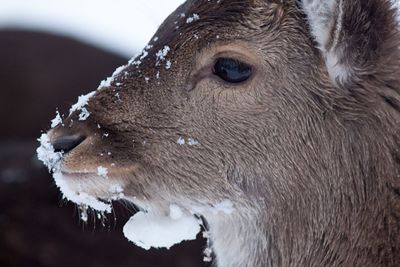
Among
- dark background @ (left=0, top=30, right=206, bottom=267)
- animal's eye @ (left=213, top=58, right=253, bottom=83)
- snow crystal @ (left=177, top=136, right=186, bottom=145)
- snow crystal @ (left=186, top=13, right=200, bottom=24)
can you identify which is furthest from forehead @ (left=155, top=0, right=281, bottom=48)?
dark background @ (left=0, top=30, right=206, bottom=267)

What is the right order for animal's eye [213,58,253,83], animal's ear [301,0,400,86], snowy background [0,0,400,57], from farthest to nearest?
snowy background [0,0,400,57] < animal's eye [213,58,253,83] < animal's ear [301,0,400,86]

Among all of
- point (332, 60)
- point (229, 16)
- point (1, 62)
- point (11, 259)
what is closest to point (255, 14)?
point (229, 16)

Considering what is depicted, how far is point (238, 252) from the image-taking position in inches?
170

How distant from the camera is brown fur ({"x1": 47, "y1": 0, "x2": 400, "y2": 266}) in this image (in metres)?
4.01

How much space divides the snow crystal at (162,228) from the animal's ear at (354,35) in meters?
0.92

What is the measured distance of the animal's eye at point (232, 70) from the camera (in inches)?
158

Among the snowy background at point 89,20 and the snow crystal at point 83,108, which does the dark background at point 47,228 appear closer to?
the snowy background at point 89,20

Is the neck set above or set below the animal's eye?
below

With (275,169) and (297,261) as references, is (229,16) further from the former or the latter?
(297,261)

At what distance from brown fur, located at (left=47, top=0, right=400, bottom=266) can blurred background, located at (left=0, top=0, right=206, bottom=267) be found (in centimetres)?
86

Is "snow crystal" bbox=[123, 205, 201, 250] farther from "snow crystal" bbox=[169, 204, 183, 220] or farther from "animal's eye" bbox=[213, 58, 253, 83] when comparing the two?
"animal's eye" bbox=[213, 58, 253, 83]

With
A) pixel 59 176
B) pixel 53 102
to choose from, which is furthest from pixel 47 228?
pixel 59 176

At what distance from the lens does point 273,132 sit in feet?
13.3

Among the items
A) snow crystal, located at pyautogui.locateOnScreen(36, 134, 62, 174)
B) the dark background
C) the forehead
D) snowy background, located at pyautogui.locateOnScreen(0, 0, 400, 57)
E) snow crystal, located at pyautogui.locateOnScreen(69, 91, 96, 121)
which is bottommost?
snow crystal, located at pyautogui.locateOnScreen(36, 134, 62, 174)
